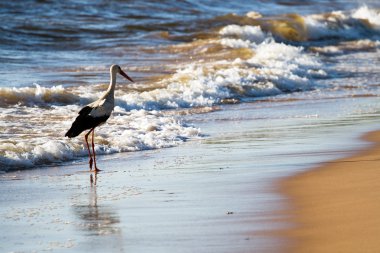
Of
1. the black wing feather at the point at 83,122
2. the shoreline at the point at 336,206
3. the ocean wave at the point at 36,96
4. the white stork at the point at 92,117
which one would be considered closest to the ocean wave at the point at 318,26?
the ocean wave at the point at 36,96

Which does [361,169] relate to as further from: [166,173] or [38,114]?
[38,114]

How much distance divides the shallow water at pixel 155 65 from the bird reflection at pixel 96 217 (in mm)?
2486

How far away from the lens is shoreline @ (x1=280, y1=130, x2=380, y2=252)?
19.3 ft

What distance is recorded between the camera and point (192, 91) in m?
17.7

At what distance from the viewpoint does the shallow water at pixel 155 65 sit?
1222 centimetres

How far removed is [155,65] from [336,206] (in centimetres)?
1563

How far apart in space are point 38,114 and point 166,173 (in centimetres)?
508

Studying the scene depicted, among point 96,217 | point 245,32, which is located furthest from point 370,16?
point 96,217

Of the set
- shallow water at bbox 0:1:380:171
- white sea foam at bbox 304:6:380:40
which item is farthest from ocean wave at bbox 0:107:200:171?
white sea foam at bbox 304:6:380:40

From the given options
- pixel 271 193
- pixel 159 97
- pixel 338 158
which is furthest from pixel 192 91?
pixel 271 193

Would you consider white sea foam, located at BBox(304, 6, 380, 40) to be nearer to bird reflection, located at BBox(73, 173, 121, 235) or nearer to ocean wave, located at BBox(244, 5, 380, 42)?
ocean wave, located at BBox(244, 5, 380, 42)

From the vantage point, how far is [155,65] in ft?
73.4

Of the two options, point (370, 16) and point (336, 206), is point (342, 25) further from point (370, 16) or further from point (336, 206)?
point (336, 206)

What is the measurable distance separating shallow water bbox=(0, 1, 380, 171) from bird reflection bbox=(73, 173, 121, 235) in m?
2.49
